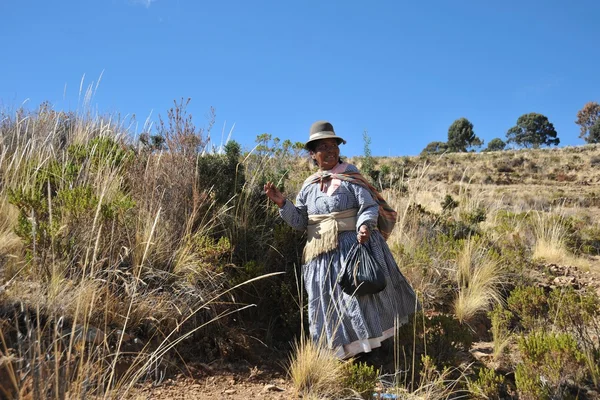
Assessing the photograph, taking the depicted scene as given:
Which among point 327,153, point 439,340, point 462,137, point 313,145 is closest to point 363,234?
point 327,153

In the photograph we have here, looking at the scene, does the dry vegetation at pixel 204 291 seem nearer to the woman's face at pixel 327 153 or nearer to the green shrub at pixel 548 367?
the green shrub at pixel 548 367

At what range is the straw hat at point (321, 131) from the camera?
3.27 meters

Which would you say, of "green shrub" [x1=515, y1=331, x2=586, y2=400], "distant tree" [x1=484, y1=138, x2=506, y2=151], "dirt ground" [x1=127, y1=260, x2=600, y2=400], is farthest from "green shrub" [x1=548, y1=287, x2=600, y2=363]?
"distant tree" [x1=484, y1=138, x2=506, y2=151]

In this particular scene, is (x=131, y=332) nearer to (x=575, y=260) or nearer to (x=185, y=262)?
(x=185, y=262)

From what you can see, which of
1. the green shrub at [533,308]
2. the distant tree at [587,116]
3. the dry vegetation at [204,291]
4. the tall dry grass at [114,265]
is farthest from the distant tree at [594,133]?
the tall dry grass at [114,265]

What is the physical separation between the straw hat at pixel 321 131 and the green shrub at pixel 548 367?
2.05 m

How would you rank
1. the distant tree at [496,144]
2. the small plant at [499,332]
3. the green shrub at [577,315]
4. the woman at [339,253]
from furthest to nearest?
1. the distant tree at [496,144]
2. the small plant at [499,332]
3. the green shrub at [577,315]
4. the woman at [339,253]

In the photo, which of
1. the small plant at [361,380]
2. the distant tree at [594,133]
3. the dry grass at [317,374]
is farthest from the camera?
the distant tree at [594,133]

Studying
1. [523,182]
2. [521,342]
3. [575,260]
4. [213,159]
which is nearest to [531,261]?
[575,260]

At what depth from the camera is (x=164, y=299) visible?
311 cm

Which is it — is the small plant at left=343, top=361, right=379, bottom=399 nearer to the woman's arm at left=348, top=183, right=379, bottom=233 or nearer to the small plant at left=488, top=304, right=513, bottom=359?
the woman's arm at left=348, top=183, right=379, bottom=233

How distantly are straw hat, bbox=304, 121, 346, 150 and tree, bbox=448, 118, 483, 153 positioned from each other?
1997 inches

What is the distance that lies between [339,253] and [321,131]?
99cm

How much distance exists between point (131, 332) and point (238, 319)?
39.8 inches
